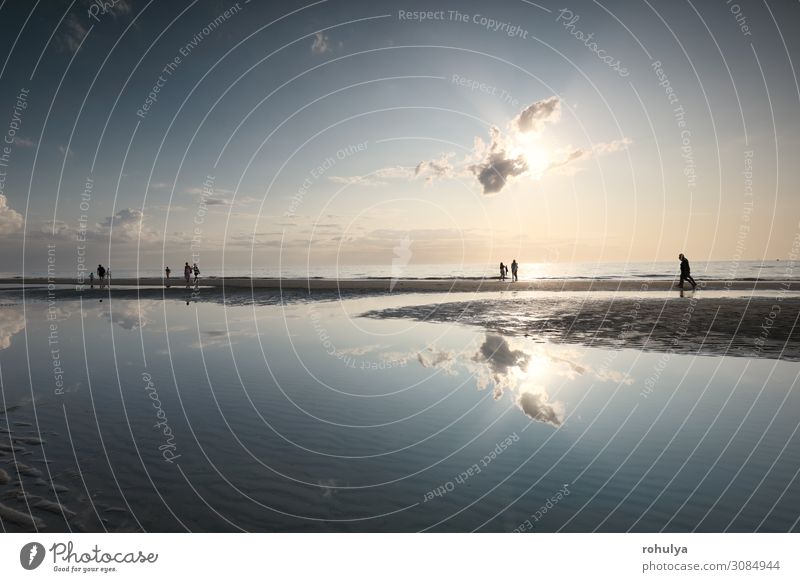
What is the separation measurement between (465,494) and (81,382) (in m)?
11.9

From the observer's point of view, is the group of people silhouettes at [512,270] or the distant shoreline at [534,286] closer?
the distant shoreline at [534,286]

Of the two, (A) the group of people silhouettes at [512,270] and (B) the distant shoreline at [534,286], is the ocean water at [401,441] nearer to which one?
(B) the distant shoreline at [534,286]

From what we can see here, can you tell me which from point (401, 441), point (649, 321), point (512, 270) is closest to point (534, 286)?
point (512, 270)

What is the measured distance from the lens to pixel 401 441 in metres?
8.12

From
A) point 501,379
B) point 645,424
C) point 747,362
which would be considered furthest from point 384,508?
point 747,362

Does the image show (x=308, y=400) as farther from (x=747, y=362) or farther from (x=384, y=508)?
(x=747, y=362)

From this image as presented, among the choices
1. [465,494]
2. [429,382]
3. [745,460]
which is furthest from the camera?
[429,382]

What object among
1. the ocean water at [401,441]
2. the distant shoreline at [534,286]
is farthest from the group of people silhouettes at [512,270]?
the ocean water at [401,441]

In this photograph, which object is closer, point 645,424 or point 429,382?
point 645,424

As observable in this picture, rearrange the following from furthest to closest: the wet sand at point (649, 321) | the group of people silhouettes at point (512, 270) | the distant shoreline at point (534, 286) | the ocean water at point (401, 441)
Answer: the group of people silhouettes at point (512, 270), the distant shoreline at point (534, 286), the wet sand at point (649, 321), the ocean water at point (401, 441)

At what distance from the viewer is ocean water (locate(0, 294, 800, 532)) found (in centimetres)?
588

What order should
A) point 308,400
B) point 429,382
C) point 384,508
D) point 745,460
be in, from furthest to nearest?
1. point 429,382
2. point 308,400
3. point 745,460
4. point 384,508

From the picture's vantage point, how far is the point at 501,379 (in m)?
12.2

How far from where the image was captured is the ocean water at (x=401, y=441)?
588cm
